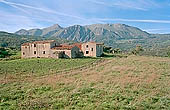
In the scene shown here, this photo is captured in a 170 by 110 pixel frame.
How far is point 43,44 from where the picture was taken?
48.7m

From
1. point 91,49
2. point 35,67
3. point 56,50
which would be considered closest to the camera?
point 35,67

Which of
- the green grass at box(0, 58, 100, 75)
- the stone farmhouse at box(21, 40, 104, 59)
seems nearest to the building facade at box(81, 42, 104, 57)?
Result: the stone farmhouse at box(21, 40, 104, 59)

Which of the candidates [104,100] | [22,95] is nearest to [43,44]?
[22,95]

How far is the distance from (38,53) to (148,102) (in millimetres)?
44859

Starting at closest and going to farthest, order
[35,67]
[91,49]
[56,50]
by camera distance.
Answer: [35,67] → [56,50] → [91,49]

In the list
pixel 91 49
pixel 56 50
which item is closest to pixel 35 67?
pixel 56 50

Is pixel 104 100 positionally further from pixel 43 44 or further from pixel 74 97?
pixel 43 44

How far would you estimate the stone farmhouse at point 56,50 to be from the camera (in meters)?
45.8

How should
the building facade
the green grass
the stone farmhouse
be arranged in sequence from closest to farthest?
1. the green grass
2. the stone farmhouse
3. the building facade

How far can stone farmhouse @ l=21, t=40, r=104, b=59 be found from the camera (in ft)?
150

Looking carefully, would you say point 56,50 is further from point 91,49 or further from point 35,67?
point 35,67

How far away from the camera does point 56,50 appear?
1820 inches

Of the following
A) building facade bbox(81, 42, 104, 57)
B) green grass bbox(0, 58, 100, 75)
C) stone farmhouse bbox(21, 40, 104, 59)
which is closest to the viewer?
green grass bbox(0, 58, 100, 75)

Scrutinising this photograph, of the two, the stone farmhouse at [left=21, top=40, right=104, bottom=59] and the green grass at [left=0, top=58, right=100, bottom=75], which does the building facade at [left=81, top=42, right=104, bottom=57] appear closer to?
the stone farmhouse at [left=21, top=40, right=104, bottom=59]
